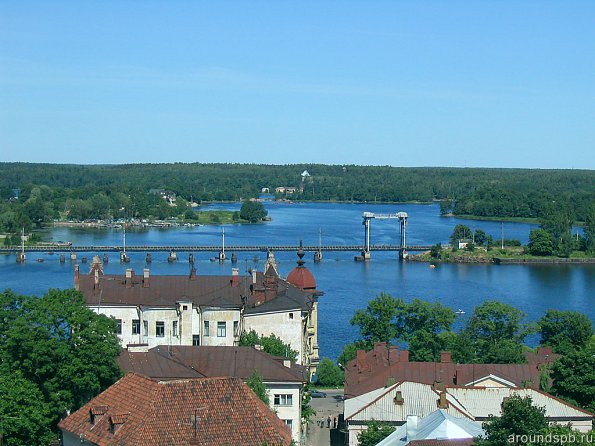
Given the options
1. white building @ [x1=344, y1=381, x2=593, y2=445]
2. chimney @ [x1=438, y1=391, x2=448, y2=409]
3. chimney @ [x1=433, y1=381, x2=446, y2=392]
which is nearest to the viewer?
chimney @ [x1=438, y1=391, x2=448, y2=409]

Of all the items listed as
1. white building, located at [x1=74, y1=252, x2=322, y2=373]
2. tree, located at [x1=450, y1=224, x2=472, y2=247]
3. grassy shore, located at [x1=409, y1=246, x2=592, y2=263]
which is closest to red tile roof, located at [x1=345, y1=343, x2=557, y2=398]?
white building, located at [x1=74, y1=252, x2=322, y2=373]

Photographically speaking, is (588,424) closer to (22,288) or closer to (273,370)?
(273,370)

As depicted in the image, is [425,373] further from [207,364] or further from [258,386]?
[258,386]

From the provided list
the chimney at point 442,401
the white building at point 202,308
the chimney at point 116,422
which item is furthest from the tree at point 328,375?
the chimney at point 116,422

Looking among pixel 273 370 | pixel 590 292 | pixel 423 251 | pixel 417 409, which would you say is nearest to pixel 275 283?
pixel 273 370

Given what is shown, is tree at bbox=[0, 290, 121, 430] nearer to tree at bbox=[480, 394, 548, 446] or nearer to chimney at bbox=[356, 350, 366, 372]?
chimney at bbox=[356, 350, 366, 372]
